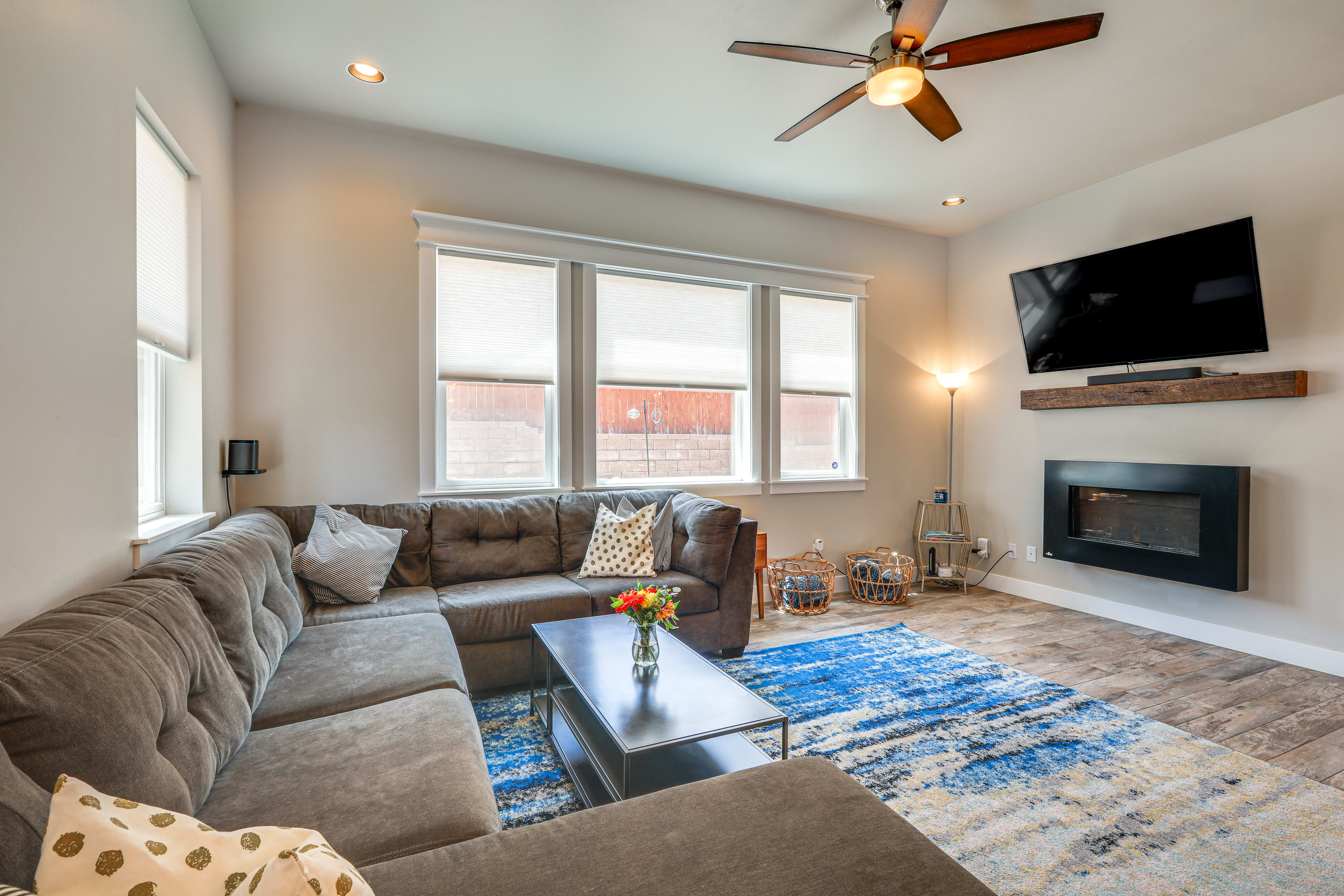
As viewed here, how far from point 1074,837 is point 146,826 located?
2.22m

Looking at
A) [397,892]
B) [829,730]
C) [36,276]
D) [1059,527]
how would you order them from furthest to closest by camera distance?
[1059,527] → [829,730] → [36,276] → [397,892]

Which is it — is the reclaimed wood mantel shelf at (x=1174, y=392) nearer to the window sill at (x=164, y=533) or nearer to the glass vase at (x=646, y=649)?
the glass vase at (x=646, y=649)

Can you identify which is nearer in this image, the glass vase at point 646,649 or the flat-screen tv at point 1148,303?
the glass vase at point 646,649

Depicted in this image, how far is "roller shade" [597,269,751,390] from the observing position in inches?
157

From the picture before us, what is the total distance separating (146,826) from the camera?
0.70 meters

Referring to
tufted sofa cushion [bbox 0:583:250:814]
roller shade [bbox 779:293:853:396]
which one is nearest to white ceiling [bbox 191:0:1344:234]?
roller shade [bbox 779:293:853:396]

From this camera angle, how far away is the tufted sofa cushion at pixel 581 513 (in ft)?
11.1

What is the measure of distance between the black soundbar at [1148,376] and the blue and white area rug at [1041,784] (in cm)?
204

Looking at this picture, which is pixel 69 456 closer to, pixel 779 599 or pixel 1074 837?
pixel 1074 837

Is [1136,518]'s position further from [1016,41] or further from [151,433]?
[151,433]

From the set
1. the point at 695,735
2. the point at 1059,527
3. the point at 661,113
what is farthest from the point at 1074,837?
the point at 661,113

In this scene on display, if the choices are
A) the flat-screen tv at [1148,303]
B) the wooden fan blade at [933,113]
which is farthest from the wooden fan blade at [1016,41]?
the flat-screen tv at [1148,303]

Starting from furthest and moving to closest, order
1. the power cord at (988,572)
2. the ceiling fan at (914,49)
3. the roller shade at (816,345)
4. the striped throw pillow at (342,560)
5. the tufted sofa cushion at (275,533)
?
the power cord at (988,572)
the roller shade at (816,345)
the striped throw pillow at (342,560)
the tufted sofa cushion at (275,533)
the ceiling fan at (914,49)

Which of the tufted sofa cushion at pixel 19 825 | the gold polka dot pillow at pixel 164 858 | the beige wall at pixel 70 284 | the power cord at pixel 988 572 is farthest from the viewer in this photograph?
the power cord at pixel 988 572
